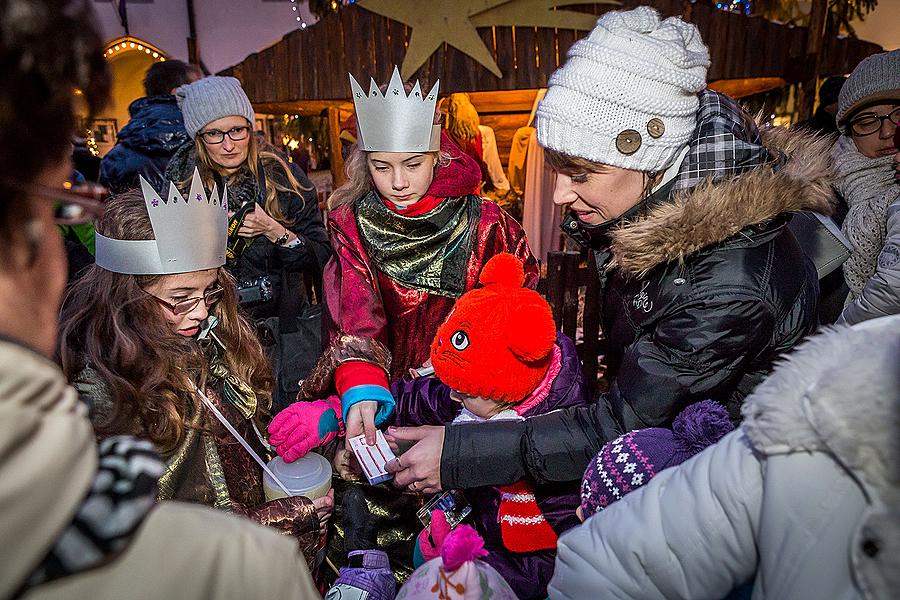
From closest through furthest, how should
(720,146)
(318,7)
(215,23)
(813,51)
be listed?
1. (720,146)
2. (813,51)
3. (318,7)
4. (215,23)

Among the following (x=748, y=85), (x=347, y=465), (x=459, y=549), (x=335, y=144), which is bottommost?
(x=347, y=465)

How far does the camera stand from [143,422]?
159cm

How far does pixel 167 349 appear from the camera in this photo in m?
1.67

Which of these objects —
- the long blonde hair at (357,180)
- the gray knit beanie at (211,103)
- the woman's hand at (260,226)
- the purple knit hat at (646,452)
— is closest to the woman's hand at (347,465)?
the purple knit hat at (646,452)

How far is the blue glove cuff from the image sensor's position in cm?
187

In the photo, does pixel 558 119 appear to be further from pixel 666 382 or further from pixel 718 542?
pixel 718 542

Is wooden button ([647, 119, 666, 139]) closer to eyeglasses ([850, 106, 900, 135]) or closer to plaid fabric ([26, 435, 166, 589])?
plaid fabric ([26, 435, 166, 589])

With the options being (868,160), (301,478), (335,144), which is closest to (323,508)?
(301,478)

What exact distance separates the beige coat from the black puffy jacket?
3.07 ft

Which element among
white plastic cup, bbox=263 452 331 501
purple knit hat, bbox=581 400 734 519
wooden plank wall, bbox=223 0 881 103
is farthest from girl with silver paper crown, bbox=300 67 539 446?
wooden plank wall, bbox=223 0 881 103

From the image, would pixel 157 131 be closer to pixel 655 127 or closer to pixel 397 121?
pixel 397 121

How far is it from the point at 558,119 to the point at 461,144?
4.73 meters

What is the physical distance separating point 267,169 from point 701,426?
269 centimetres

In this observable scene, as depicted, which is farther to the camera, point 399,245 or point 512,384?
point 399,245
